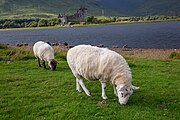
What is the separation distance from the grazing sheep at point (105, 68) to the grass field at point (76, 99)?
0.76 m

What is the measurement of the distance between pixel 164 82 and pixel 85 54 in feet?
19.7

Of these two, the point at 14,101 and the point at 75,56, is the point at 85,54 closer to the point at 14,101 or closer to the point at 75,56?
the point at 75,56

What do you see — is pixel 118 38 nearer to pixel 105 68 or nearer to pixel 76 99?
pixel 76 99

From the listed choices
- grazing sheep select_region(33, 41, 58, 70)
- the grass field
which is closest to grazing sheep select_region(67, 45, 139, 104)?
the grass field

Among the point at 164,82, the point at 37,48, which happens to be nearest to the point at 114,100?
the point at 164,82

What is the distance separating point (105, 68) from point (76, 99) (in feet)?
7.35

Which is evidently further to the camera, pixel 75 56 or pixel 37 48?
pixel 37 48

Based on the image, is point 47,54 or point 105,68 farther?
point 47,54

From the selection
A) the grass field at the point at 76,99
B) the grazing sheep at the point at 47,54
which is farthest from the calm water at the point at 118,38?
the grass field at the point at 76,99

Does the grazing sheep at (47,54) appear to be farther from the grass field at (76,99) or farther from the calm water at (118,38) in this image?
the calm water at (118,38)

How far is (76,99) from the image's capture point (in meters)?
13.3

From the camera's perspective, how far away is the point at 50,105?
12695 mm

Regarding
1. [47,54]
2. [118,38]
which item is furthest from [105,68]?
[118,38]

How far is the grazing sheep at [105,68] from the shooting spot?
12.1m
